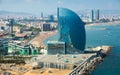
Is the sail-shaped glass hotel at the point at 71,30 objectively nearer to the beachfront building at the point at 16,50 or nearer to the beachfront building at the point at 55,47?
the beachfront building at the point at 55,47

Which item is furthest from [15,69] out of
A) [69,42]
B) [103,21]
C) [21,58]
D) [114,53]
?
[103,21]

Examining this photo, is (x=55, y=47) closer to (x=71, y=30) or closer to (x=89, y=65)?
(x=71, y=30)

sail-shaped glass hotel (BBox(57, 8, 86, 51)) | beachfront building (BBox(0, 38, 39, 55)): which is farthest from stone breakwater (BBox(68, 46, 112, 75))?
beachfront building (BBox(0, 38, 39, 55))

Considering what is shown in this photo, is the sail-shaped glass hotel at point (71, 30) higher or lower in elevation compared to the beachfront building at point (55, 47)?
higher

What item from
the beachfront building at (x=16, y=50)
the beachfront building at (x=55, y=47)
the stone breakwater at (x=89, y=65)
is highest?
the beachfront building at (x=55, y=47)

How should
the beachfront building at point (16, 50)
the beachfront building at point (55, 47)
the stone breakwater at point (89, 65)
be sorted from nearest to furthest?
the stone breakwater at point (89, 65) → the beachfront building at point (55, 47) → the beachfront building at point (16, 50)

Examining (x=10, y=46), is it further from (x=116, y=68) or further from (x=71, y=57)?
(x=116, y=68)

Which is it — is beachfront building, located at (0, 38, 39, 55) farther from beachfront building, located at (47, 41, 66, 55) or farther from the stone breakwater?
the stone breakwater

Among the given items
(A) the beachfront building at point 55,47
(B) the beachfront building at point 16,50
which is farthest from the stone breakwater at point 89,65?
(B) the beachfront building at point 16,50
